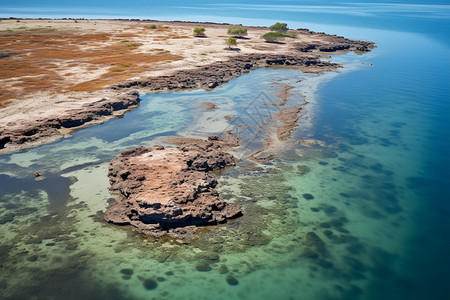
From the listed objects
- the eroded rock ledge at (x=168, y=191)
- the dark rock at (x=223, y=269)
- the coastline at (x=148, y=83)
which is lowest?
the dark rock at (x=223, y=269)

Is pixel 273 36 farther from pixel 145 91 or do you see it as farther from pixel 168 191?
pixel 168 191

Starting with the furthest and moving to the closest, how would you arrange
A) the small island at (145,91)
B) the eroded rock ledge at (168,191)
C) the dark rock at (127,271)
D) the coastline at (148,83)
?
the coastline at (148,83), the small island at (145,91), the eroded rock ledge at (168,191), the dark rock at (127,271)

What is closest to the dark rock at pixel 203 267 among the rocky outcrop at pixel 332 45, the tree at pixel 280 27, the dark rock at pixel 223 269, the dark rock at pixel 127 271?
the dark rock at pixel 223 269

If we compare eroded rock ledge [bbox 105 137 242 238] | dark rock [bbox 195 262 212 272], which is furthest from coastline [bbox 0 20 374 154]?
dark rock [bbox 195 262 212 272]

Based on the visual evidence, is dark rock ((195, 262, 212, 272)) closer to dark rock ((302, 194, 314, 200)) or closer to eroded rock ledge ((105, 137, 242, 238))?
eroded rock ledge ((105, 137, 242, 238))

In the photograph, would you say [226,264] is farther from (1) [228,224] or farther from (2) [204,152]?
(2) [204,152]

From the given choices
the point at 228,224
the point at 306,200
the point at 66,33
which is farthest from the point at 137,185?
the point at 66,33

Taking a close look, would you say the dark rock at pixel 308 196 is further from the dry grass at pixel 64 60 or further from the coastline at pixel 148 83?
the dry grass at pixel 64 60
